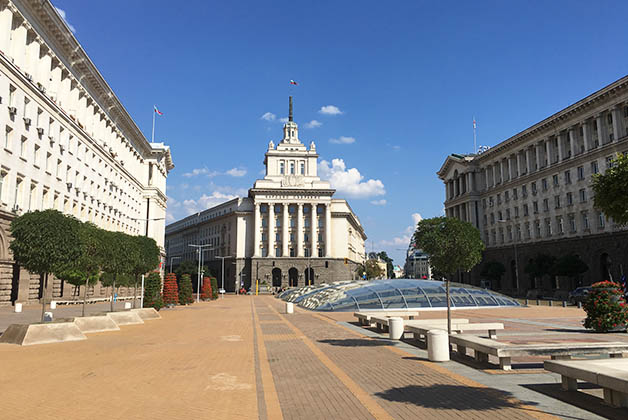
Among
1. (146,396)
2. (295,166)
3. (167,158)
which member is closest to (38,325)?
(146,396)

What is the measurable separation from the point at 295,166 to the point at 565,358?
99.1m

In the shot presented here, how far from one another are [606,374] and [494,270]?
70831mm

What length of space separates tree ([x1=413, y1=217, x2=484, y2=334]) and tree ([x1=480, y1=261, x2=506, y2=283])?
61.2 metres

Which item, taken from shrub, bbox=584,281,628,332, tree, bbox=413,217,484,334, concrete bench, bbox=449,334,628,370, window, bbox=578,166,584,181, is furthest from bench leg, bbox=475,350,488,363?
window, bbox=578,166,584,181

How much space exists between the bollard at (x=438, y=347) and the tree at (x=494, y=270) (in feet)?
216

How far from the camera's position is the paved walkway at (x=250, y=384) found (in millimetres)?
7766

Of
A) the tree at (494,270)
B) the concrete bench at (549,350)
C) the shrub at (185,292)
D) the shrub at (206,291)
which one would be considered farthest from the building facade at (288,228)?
the concrete bench at (549,350)

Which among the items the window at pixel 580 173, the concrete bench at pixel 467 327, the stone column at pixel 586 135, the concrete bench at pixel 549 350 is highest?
the stone column at pixel 586 135

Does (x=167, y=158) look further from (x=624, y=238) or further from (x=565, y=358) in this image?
(x=565, y=358)

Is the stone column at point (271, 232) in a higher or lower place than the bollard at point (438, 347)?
higher

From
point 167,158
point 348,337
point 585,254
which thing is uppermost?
point 167,158

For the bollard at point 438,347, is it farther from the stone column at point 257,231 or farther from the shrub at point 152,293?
the stone column at point 257,231

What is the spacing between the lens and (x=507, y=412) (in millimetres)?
7582

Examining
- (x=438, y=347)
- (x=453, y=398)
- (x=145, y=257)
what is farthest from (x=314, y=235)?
(x=453, y=398)
